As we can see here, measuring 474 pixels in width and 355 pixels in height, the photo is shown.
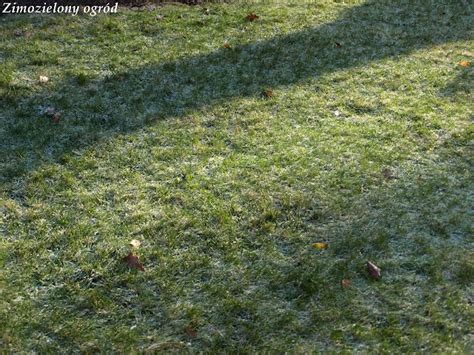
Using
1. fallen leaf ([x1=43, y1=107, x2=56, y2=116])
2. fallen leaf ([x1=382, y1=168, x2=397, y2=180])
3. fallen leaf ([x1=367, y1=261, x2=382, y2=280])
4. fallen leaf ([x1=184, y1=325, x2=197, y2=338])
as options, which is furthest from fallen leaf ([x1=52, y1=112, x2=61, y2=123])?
fallen leaf ([x1=367, y1=261, x2=382, y2=280])

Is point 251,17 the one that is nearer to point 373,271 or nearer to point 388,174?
point 388,174

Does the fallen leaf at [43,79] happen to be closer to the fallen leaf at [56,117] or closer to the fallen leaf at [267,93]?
the fallen leaf at [56,117]

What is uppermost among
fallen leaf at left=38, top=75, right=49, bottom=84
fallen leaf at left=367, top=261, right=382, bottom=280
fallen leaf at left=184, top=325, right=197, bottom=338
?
fallen leaf at left=38, top=75, right=49, bottom=84

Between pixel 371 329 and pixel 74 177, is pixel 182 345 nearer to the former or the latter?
pixel 371 329

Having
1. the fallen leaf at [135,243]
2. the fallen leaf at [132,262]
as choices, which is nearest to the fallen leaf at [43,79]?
the fallen leaf at [135,243]

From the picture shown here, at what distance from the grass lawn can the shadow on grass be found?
0.07 feet

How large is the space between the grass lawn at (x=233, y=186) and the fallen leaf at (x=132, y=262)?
4 cm

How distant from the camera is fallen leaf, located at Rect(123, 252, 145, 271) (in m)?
2.88

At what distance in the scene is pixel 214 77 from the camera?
462 cm

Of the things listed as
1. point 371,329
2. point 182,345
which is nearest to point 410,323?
point 371,329

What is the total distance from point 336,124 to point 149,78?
1591 mm

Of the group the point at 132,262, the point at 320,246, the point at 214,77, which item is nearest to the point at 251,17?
→ the point at 214,77

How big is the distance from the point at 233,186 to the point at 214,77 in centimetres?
147

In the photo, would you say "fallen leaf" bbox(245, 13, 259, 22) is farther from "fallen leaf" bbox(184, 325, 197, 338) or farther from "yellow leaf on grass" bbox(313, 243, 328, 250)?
"fallen leaf" bbox(184, 325, 197, 338)
